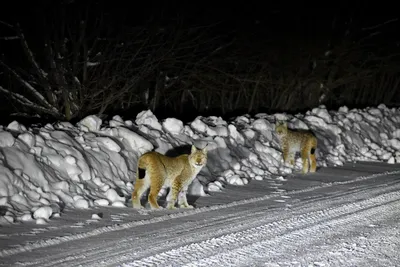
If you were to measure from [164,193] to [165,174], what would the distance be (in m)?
1.05

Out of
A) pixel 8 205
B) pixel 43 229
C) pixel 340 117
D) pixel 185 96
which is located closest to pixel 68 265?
pixel 43 229

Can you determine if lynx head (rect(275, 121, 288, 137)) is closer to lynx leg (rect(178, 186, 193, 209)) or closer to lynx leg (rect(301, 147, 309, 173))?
lynx leg (rect(301, 147, 309, 173))

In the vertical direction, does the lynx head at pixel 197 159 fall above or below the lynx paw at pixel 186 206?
above

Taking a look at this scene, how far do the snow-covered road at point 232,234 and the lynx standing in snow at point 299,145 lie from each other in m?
3.07

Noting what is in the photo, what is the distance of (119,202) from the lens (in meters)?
9.62

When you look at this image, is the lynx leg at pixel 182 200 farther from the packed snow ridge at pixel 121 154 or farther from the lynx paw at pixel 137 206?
the packed snow ridge at pixel 121 154

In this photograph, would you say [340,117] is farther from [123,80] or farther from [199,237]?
[199,237]

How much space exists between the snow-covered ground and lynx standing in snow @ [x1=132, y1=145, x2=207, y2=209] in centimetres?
32

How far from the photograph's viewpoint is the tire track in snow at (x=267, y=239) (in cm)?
661

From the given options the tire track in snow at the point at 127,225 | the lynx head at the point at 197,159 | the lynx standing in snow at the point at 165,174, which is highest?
the lynx head at the point at 197,159

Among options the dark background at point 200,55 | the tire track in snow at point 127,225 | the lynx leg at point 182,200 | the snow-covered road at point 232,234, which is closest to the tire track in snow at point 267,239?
the snow-covered road at point 232,234

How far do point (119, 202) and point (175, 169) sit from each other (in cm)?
114

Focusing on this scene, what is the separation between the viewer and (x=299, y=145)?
14406 millimetres

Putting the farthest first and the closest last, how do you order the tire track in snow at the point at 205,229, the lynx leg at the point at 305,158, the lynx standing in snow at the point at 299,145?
1. the lynx standing in snow at the point at 299,145
2. the lynx leg at the point at 305,158
3. the tire track in snow at the point at 205,229
